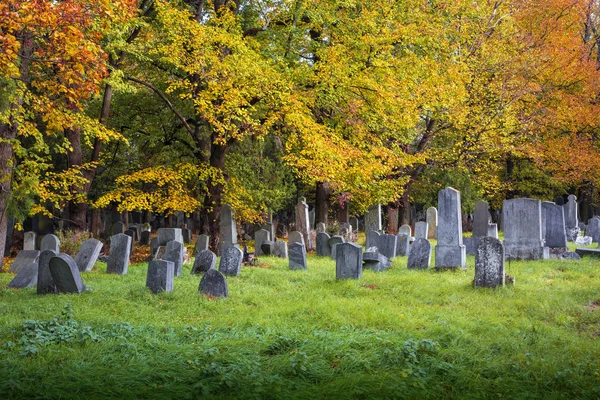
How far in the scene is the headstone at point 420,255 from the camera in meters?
13.9

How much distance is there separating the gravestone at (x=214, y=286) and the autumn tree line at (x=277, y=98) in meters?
4.19

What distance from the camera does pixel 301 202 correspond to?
22.2m

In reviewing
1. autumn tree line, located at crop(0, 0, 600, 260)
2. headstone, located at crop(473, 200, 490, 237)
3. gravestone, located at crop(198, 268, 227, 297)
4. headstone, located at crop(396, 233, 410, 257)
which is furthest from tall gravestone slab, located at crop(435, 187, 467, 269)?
headstone, located at crop(473, 200, 490, 237)

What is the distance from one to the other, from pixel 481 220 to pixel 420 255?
672 centimetres

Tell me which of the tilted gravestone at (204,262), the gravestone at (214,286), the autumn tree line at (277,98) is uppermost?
the autumn tree line at (277,98)

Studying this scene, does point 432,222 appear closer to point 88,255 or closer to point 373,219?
point 373,219

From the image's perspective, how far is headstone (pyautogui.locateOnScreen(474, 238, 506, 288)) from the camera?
10555 mm

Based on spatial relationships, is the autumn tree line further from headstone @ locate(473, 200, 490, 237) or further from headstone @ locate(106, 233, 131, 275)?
headstone @ locate(473, 200, 490, 237)

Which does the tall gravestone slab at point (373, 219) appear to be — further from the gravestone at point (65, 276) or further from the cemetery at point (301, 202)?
the gravestone at point (65, 276)

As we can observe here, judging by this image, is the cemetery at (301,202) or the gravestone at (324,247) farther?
the gravestone at (324,247)

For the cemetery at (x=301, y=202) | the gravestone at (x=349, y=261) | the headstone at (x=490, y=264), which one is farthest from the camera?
the gravestone at (x=349, y=261)

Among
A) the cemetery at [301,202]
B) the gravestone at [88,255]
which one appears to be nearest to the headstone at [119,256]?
the cemetery at [301,202]

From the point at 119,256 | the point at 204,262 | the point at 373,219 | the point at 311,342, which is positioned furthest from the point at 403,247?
the point at 311,342

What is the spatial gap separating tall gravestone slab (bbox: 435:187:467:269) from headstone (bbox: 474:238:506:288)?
2.73 meters
